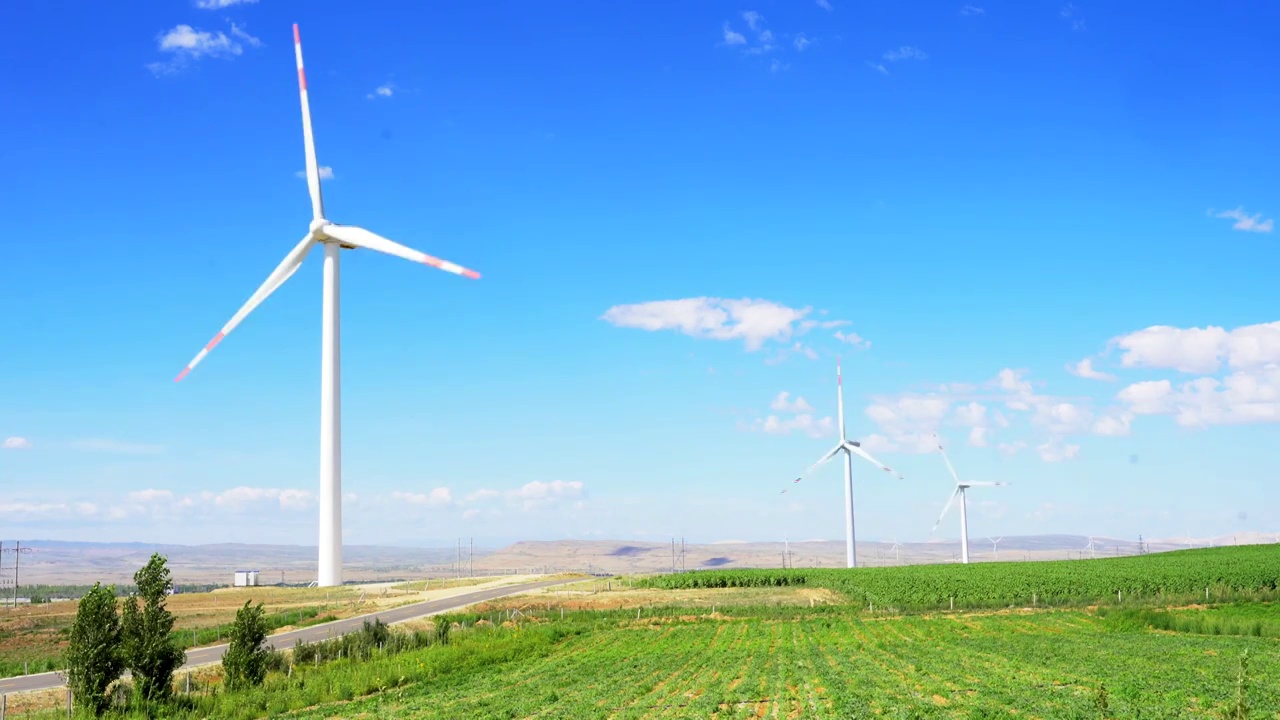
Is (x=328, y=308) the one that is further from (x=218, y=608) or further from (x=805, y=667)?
(x=805, y=667)

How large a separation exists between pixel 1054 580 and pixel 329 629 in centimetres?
6057

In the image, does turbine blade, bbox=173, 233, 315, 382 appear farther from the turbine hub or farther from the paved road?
the paved road

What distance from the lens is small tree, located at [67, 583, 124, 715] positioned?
36688 mm

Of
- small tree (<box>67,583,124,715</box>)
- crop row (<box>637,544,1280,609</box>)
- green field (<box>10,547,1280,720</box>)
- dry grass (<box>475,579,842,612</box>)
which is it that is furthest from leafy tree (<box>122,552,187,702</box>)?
crop row (<box>637,544,1280,609</box>)

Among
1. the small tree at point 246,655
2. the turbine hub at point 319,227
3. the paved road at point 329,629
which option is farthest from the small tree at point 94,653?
the turbine hub at point 319,227

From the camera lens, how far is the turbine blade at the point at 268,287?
263ft

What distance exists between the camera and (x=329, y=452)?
3553 inches

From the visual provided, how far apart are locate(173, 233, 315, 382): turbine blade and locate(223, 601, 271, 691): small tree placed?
4171 cm

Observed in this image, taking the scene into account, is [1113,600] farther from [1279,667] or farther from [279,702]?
[279,702]

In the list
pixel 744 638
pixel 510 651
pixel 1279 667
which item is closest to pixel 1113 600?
pixel 744 638

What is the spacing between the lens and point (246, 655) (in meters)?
42.3

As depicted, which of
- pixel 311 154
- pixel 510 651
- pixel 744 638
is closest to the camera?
pixel 510 651

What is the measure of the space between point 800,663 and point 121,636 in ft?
86.9

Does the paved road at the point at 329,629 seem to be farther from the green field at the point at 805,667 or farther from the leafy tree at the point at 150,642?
the leafy tree at the point at 150,642
